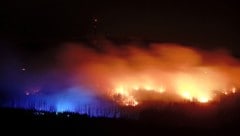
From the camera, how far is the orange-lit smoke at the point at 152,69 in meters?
22.3

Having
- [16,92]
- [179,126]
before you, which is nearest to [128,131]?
[179,126]

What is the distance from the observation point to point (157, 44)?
24031 mm

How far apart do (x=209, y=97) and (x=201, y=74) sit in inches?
108

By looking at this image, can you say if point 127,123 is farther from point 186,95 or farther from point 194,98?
point 186,95

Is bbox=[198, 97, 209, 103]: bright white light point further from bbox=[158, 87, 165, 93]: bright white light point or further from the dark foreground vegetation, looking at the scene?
the dark foreground vegetation

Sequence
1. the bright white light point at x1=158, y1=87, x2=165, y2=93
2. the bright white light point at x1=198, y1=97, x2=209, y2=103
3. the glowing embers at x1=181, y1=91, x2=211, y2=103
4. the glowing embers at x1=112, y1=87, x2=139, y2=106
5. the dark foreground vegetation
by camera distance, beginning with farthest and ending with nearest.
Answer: the bright white light point at x1=158, y1=87, x2=165, y2=93
the glowing embers at x1=181, y1=91, x2=211, y2=103
the bright white light point at x1=198, y1=97, x2=209, y2=103
the glowing embers at x1=112, y1=87, x2=139, y2=106
the dark foreground vegetation

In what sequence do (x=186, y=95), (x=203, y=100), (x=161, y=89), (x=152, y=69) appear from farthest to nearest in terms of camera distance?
1. (x=152, y=69)
2. (x=161, y=89)
3. (x=186, y=95)
4. (x=203, y=100)

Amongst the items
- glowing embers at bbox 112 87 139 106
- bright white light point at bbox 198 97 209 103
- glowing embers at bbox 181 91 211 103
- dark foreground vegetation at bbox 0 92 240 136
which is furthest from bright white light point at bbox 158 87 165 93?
dark foreground vegetation at bbox 0 92 240 136

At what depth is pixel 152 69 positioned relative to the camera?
23.5 m

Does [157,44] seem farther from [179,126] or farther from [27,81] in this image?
[179,126]

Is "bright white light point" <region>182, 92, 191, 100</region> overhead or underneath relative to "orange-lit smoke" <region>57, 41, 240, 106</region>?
underneath

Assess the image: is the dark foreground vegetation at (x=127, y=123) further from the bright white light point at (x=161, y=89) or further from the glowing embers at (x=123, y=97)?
the bright white light point at (x=161, y=89)

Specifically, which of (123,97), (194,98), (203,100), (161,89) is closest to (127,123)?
(123,97)

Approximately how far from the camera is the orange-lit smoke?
2228cm
